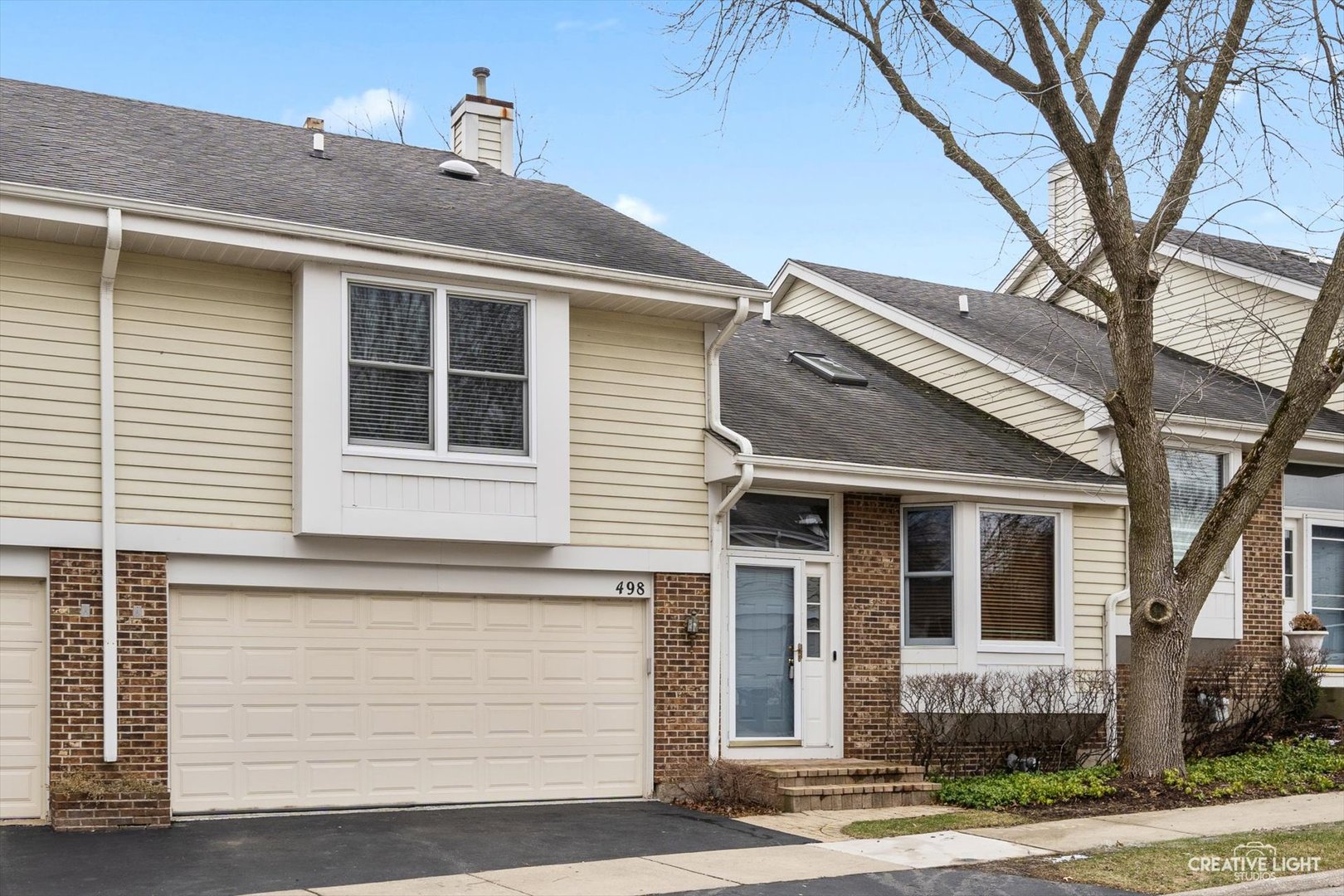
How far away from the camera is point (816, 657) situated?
14.4m

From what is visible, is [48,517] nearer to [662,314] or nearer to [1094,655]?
[662,314]

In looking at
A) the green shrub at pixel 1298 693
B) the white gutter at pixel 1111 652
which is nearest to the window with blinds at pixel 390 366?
the white gutter at pixel 1111 652

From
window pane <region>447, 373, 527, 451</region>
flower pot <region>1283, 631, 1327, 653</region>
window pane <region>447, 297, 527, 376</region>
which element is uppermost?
window pane <region>447, 297, 527, 376</region>

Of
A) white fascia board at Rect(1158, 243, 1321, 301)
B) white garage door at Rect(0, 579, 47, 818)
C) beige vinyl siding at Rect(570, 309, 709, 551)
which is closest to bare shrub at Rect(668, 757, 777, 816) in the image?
beige vinyl siding at Rect(570, 309, 709, 551)

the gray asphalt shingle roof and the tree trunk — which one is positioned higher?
the gray asphalt shingle roof

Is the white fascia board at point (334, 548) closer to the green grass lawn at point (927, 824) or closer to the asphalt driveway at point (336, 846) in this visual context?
the asphalt driveway at point (336, 846)

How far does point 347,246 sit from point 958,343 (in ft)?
28.4

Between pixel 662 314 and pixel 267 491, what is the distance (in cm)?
415

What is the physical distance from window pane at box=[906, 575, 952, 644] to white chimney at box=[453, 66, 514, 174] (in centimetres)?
674

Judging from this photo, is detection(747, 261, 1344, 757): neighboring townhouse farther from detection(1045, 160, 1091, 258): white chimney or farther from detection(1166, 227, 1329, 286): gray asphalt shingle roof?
detection(1045, 160, 1091, 258): white chimney

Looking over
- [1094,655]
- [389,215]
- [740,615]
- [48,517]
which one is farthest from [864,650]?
[48,517]

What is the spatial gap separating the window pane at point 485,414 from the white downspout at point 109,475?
107 inches

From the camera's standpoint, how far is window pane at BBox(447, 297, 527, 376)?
12344 millimetres

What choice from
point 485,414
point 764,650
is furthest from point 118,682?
point 764,650
